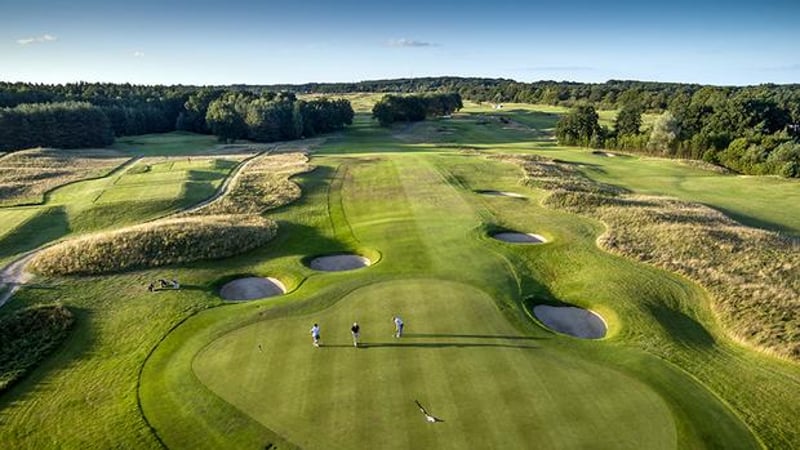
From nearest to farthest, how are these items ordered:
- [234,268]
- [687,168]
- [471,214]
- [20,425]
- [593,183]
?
1. [20,425]
2. [234,268]
3. [471,214]
4. [593,183]
5. [687,168]

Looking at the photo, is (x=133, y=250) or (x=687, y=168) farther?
(x=687, y=168)

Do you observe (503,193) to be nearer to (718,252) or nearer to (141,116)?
(718,252)

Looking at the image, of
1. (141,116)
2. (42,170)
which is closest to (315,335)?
(42,170)

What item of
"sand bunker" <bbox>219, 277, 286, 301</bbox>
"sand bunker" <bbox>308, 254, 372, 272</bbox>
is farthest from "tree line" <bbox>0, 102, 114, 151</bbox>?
"sand bunker" <bbox>219, 277, 286, 301</bbox>

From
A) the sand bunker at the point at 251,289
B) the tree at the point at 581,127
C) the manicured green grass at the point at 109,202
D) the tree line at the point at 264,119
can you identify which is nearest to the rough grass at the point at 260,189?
the manicured green grass at the point at 109,202

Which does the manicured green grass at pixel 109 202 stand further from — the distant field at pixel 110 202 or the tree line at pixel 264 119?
the tree line at pixel 264 119

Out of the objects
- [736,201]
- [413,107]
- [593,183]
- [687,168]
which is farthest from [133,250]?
[413,107]

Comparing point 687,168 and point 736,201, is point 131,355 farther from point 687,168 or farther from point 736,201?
point 687,168
